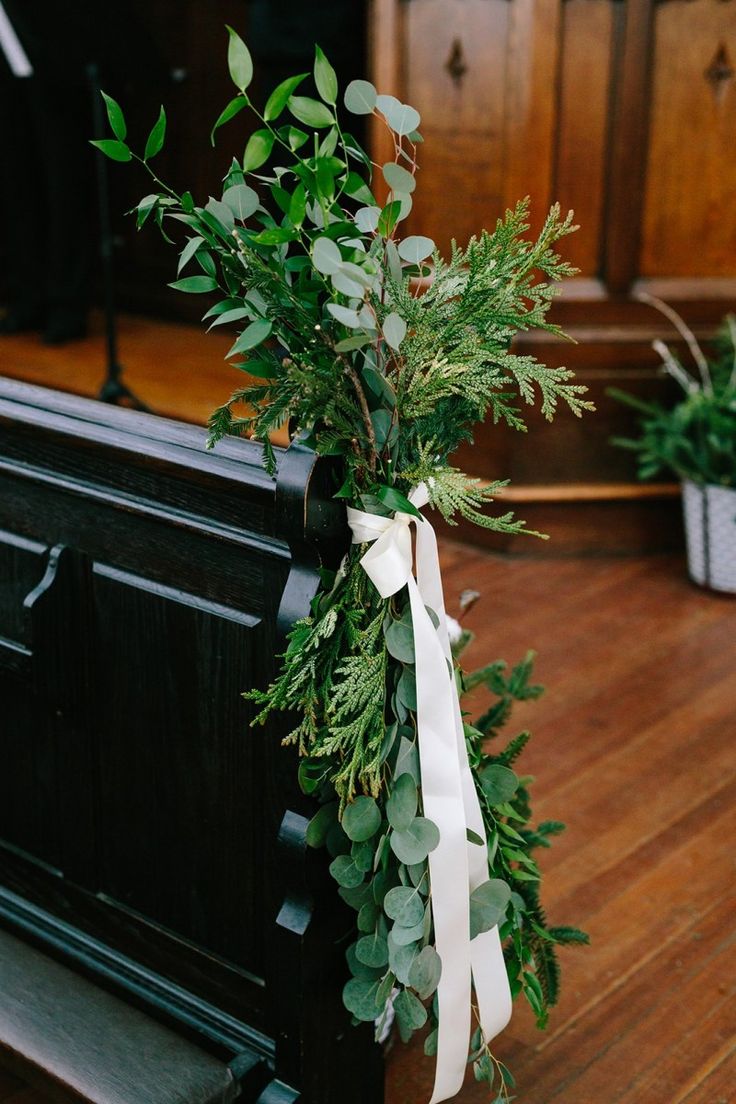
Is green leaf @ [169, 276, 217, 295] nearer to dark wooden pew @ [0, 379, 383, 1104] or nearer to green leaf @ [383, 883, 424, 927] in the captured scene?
dark wooden pew @ [0, 379, 383, 1104]

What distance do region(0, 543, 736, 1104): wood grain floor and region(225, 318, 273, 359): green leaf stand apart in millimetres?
1014

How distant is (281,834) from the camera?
1.32 meters

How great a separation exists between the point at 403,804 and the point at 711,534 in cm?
223

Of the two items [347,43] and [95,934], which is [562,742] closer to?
[95,934]

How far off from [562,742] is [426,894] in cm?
130

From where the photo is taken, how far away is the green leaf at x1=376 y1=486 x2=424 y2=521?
1.18 metres

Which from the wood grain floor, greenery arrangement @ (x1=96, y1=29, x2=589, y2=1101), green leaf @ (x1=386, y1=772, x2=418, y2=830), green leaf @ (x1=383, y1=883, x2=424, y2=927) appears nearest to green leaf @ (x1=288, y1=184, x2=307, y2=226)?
greenery arrangement @ (x1=96, y1=29, x2=589, y2=1101)

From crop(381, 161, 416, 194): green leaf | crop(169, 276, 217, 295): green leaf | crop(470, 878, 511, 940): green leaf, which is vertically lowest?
crop(470, 878, 511, 940): green leaf

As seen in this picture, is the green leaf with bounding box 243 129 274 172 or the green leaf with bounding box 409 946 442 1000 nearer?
the green leaf with bounding box 243 129 274 172

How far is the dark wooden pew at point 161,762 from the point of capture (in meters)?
1.34

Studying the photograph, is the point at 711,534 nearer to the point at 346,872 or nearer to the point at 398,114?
the point at 346,872

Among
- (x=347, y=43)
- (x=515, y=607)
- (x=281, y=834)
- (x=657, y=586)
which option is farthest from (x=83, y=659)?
(x=347, y=43)

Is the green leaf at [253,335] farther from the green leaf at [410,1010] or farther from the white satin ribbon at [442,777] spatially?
the green leaf at [410,1010]

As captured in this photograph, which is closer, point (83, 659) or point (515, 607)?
point (83, 659)
